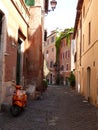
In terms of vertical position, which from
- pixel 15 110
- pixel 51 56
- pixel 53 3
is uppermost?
pixel 51 56

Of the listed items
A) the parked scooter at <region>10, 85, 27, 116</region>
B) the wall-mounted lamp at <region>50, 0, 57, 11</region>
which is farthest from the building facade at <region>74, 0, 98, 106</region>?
the parked scooter at <region>10, 85, 27, 116</region>

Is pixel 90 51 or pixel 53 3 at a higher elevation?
pixel 53 3

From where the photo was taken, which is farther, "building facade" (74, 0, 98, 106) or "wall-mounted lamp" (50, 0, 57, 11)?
"wall-mounted lamp" (50, 0, 57, 11)

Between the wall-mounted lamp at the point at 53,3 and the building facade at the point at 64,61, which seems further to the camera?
the building facade at the point at 64,61

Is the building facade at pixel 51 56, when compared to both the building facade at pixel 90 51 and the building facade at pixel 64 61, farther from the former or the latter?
the building facade at pixel 90 51

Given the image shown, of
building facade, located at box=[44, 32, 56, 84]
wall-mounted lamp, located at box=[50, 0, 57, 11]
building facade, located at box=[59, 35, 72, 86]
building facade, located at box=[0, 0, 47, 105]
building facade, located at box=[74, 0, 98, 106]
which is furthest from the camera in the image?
building facade, located at box=[44, 32, 56, 84]

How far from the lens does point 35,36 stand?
56.3 ft

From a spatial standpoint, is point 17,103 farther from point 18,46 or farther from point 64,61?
point 64,61

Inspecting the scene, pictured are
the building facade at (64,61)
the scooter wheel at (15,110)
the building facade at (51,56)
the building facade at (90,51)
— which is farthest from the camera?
the building facade at (51,56)

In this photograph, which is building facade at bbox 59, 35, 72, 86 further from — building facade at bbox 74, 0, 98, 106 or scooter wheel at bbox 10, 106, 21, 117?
scooter wheel at bbox 10, 106, 21, 117

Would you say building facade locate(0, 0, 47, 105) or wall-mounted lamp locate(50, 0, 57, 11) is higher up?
wall-mounted lamp locate(50, 0, 57, 11)

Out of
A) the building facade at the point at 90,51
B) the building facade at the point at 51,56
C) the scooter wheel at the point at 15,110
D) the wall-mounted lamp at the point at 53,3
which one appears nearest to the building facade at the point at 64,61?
the building facade at the point at 51,56

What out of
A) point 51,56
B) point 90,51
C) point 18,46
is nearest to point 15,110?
point 18,46

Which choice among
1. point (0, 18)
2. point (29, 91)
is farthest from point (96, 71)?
point (0, 18)
